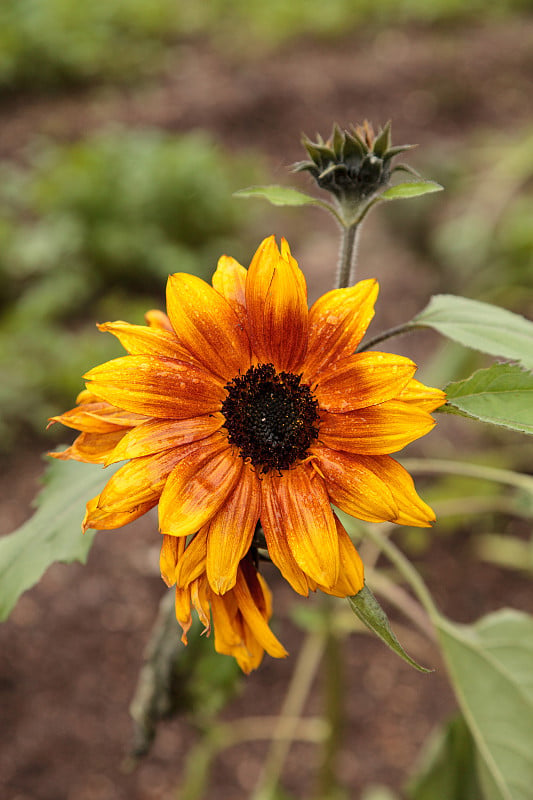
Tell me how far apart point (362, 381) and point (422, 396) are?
5cm

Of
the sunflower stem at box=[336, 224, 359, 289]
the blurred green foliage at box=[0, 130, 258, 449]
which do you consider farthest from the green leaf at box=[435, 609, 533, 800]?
the blurred green foliage at box=[0, 130, 258, 449]

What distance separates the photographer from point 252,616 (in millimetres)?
611

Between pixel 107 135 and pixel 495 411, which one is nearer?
pixel 495 411

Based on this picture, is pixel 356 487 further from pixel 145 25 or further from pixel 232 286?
pixel 145 25

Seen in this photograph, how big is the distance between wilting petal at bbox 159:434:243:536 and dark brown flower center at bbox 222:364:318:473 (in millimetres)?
21

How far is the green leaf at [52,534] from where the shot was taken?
0.72m

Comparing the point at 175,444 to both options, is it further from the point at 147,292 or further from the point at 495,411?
the point at 147,292

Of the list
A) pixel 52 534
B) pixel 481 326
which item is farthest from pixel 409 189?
pixel 52 534

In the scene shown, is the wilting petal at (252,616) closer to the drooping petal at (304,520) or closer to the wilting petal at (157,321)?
the drooping petal at (304,520)

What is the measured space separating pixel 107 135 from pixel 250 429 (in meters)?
3.87

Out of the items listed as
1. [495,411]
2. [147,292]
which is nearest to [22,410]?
[147,292]

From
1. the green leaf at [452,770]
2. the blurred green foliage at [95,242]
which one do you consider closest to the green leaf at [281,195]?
the green leaf at [452,770]

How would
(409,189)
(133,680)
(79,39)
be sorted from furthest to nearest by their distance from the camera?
1. (79,39)
2. (133,680)
3. (409,189)

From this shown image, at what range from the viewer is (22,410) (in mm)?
2412
